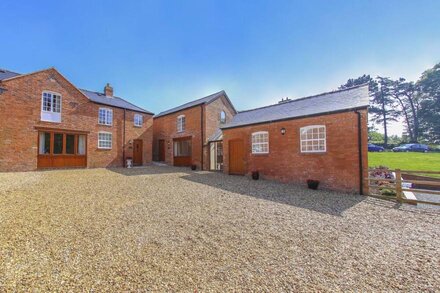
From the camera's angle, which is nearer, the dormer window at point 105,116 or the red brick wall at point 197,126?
the dormer window at point 105,116

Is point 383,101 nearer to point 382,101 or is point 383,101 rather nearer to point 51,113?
point 382,101

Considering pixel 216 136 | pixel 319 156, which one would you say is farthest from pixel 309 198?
pixel 216 136

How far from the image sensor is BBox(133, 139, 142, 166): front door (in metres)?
19.3

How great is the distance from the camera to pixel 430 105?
34000 millimetres

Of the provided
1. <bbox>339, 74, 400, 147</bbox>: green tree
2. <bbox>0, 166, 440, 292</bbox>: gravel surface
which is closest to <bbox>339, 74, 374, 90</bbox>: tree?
<bbox>339, 74, 400, 147</bbox>: green tree

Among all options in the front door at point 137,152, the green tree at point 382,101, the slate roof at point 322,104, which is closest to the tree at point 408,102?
the green tree at point 382,101

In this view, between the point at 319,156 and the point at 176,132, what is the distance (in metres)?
14.7

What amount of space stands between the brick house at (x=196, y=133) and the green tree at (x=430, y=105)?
123 feet

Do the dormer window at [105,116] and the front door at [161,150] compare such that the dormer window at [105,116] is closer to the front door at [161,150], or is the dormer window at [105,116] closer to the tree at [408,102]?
the front door at [161,150]

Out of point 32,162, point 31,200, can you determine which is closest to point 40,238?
point 31,200

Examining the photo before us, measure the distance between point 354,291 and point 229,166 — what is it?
38.2ft

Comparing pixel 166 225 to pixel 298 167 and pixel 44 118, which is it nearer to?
pixel 298 167

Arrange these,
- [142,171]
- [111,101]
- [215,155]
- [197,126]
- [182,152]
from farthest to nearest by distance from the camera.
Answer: [182,152]
[111,101]
[197,126]
[215,155]
[142,171]

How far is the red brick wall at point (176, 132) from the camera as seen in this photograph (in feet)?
58.1
